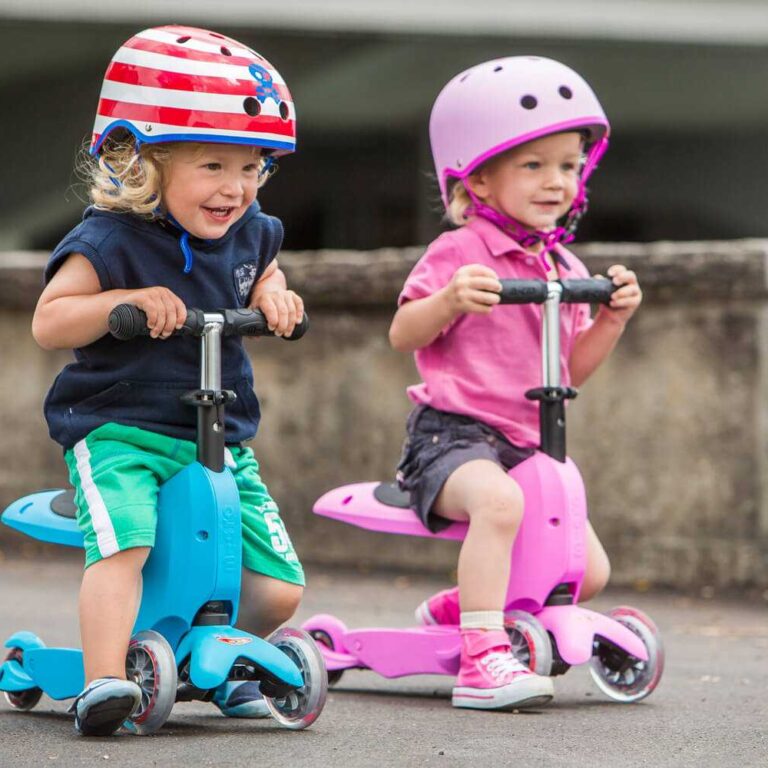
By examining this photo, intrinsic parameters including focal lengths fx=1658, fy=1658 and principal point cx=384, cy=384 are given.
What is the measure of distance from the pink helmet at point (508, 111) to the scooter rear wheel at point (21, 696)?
181 cm

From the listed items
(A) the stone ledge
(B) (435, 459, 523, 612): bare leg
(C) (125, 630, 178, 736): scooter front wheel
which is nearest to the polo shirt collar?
(B) (435, 459, 523, 612): bare leg

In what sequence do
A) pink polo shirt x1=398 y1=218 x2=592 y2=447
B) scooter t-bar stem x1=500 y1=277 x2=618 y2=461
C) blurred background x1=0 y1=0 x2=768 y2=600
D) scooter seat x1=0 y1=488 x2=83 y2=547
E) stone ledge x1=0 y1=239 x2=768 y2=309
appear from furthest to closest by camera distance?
blurred background x1=0 y1=0 x2=768 y2=600 < stone ledge x1=0 y1=239 x2=768 y2=309 < pink polo shirt x1=398 y1=218 x2=592 y2=447 < scooter t-bar stem x1=500 y1=277 x2=618 y2=461 < scooter seat x1=0 y1=488 x2=83 y2=547

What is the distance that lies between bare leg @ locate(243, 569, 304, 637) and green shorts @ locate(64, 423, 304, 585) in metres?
0.02

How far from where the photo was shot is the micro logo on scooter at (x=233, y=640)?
3.77 m

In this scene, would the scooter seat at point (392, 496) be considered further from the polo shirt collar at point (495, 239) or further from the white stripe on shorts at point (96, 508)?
the white stripe on shorts at point (96, 508)

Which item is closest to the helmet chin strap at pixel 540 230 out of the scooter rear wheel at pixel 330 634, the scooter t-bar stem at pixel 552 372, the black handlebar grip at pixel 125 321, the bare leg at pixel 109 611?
the scooter t-bar stem at pixel 552 372

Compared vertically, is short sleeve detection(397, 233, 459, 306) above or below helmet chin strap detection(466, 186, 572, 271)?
below

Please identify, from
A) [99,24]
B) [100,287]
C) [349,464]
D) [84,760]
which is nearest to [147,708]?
[84,760]

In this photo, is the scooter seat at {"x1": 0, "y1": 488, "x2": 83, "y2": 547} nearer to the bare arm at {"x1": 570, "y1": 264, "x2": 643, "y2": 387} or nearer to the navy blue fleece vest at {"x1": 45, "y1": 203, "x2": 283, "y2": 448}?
the navy blue fleece vest at {"x1": 45, "y1": 203, "x2": 283, "y2": 448}

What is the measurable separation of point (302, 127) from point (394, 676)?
1525 centimetres

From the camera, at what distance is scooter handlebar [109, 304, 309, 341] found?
3691 millimetres

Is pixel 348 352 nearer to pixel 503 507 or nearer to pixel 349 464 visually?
pixel 349 464

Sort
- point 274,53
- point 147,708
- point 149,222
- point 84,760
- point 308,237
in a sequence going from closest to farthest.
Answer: point 84,760 → point 147,708 → point 149,222 → point 274,53 → point 308,237

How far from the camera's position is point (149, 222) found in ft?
13.0
